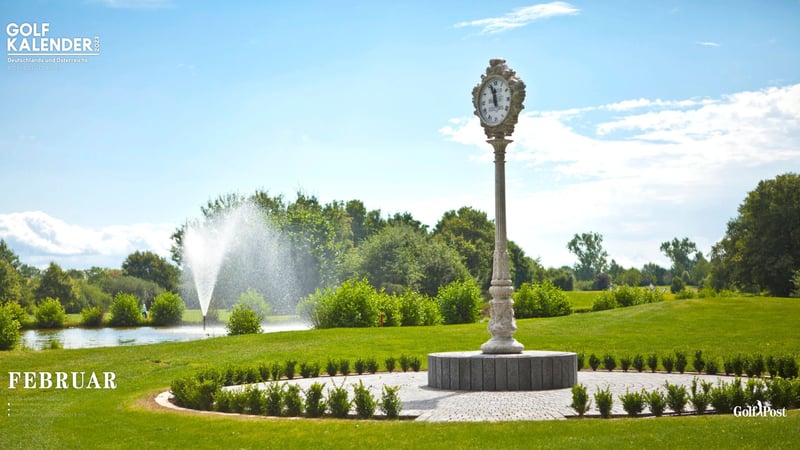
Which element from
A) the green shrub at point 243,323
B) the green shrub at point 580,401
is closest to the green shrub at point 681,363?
the green shrub at point 580,401

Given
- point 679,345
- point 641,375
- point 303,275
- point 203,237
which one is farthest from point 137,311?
point 641,375

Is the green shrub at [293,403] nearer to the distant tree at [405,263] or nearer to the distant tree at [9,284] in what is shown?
the distant tree at [405,263]

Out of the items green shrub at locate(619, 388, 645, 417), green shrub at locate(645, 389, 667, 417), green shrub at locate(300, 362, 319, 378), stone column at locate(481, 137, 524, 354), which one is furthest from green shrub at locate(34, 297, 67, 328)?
green shrub at locate(645, 389, 667, 417)

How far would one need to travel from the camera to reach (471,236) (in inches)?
3329

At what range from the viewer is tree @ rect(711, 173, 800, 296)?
2277 inches

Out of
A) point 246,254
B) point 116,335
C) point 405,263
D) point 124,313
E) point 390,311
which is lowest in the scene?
point 116,335

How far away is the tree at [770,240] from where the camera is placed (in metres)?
57.8

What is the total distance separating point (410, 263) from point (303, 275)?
9.64m

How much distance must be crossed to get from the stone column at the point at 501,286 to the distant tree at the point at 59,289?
50.7 metres

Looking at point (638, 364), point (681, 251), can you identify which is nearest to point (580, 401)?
point (638, 364)

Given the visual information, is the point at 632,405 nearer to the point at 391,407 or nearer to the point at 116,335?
the point at 391,407

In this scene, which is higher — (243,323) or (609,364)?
(243,323)

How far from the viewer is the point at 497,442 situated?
10219mm

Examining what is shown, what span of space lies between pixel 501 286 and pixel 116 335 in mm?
26970
